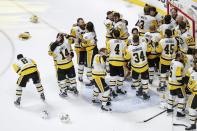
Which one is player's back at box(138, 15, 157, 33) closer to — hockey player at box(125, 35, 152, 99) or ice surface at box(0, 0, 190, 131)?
Result: hockey player at box(125, 35, 152, 99)

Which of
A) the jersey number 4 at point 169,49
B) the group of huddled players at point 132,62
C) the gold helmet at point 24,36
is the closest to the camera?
the group of huddled players at point 132,62

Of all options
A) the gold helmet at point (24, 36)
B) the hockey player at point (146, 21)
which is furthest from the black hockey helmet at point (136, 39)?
the gold helmet at point (24, 36)

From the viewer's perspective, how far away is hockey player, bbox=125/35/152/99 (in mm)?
8883

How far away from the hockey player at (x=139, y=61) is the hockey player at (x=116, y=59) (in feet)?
0.59

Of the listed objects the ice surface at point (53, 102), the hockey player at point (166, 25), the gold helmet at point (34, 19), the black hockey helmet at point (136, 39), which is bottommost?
the ice surface at point (53, 102)

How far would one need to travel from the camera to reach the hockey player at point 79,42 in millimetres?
9805

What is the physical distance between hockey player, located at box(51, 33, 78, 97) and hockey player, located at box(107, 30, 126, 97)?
0.80 m

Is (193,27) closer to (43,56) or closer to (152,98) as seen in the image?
(152,98)

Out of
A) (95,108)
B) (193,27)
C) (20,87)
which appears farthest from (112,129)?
(193,27)

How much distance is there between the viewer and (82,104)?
9445mm

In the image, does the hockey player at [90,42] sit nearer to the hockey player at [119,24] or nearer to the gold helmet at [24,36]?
the hockey player at [119,24]

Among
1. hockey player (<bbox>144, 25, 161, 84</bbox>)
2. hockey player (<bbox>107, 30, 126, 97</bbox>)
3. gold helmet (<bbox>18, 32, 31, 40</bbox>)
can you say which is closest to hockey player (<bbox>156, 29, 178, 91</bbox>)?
hockey player (<bbox>144, 25, 161, 84</bbox>)

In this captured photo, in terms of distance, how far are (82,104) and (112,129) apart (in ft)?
3.53

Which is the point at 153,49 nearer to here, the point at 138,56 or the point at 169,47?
the point at 169,47
